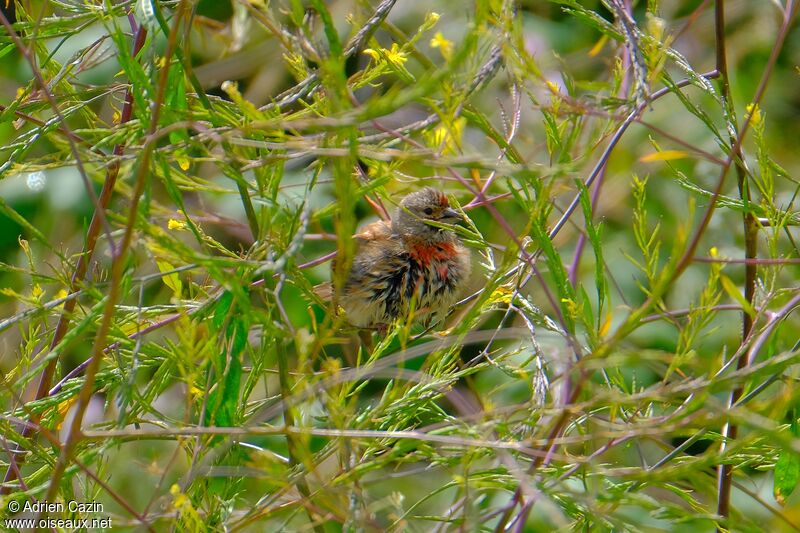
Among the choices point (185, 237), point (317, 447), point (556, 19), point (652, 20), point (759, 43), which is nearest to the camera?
point (652, 20)

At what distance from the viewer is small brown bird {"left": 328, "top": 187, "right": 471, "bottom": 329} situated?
4348mm

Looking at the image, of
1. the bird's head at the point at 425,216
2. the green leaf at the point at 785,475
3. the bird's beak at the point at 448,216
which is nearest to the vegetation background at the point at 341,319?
the green leaf at the point at 785,475

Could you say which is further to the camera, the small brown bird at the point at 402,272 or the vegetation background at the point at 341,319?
the small brown bird at the point at 402,272

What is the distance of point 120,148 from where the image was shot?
2.81 meters

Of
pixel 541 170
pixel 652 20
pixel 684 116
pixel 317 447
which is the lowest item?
pixel 317 447

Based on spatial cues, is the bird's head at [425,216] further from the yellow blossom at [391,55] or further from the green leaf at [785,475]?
the green leaf at [785,475]

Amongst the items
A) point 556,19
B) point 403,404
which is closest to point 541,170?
point 403,404

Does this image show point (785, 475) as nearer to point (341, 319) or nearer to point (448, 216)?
point (341, 319)

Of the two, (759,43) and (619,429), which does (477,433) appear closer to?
(619,429)

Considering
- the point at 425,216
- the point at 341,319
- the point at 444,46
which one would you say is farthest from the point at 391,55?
the point at 425,216

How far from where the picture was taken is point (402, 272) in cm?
448

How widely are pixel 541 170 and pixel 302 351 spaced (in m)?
0.58

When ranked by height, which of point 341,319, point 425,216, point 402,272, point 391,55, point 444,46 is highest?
point 444,46

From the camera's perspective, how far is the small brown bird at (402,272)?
4.35 meters
